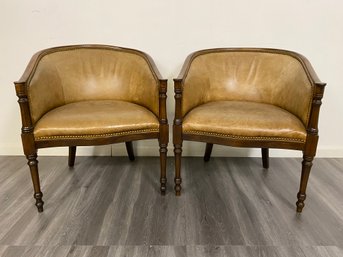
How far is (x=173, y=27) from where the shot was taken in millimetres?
2154

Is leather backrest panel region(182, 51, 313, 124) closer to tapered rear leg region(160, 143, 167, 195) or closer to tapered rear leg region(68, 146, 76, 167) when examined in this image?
tapered rear leg region(160, 143, 167, 195)

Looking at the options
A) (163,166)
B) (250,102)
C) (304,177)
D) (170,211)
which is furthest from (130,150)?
(304,177)

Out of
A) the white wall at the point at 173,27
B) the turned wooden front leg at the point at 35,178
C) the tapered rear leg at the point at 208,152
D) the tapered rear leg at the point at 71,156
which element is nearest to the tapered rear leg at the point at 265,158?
the tapered rear leg at the point at 208,152

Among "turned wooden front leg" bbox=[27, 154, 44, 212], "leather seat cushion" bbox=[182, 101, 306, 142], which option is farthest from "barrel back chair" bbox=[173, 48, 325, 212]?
"turned wooden front leg" bbox=[27, 154, 44, 212]

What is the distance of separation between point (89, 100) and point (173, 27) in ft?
2.62

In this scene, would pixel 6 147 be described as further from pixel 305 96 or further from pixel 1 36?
pixel 305 96

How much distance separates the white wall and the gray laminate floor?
78 centimetres

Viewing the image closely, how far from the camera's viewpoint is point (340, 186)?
199cm

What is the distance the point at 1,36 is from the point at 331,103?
2517 mm

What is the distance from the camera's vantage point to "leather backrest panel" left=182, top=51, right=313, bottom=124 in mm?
1824

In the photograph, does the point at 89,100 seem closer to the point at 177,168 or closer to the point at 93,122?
the point at 93,122

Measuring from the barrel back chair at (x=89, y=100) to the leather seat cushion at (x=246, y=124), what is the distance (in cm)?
19

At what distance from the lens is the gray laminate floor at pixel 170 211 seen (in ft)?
4.65

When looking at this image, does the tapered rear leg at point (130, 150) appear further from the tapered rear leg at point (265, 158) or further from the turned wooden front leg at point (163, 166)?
the tapered rear leg at point (265, 158)
